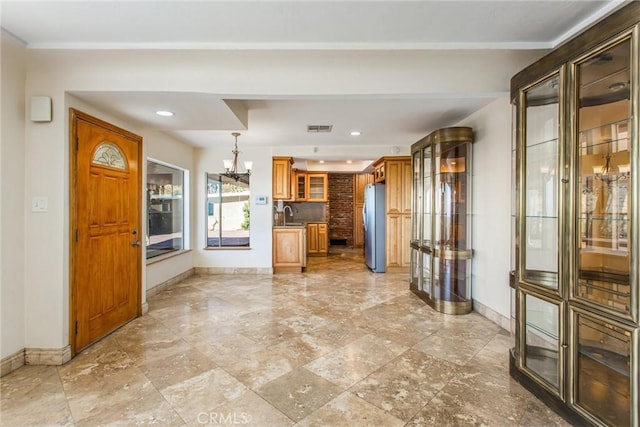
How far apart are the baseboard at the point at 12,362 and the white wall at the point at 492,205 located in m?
4.54

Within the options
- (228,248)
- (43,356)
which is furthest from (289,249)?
(43,356)

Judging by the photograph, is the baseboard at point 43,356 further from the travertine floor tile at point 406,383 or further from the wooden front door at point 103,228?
the travertine floor tile at point 406,383

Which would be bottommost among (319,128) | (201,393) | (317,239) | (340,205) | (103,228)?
(201,393)

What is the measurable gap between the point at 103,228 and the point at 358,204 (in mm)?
7350

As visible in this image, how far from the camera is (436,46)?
218cm

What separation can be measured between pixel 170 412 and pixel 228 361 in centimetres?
64

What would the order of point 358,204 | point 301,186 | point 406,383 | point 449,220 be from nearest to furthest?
point 406,383, point 449,220, point 301,186, point 358,204

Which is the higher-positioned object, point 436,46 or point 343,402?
point 436,46

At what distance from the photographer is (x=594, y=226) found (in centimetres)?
178

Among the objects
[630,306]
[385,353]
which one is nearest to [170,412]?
[385,353]

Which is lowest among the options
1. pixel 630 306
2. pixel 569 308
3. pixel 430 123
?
pixel 569 308

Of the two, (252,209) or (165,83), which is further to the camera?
(252,209)

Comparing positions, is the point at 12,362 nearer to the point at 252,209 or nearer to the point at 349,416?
the point at 349,416

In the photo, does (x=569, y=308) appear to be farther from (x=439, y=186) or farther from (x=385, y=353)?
(x=439, y=186)
